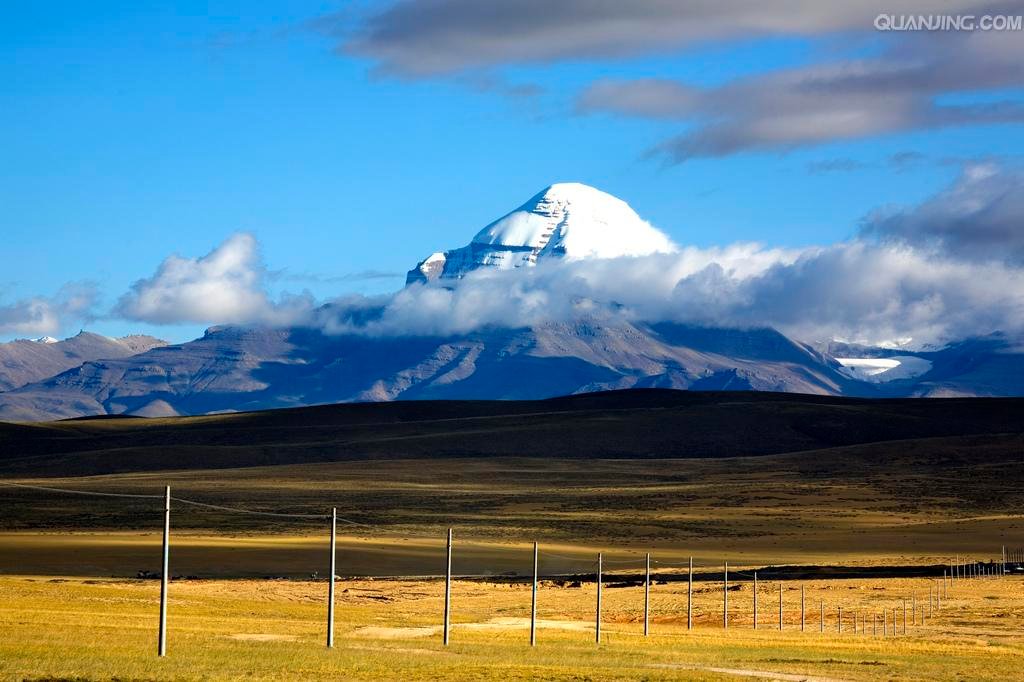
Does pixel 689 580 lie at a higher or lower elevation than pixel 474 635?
higher

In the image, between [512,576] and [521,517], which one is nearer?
[512,576]

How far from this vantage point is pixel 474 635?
60.0 m

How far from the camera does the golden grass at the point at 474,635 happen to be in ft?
139

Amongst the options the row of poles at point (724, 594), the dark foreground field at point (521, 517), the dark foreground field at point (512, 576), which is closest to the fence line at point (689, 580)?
the row of poles at point (724, 594)

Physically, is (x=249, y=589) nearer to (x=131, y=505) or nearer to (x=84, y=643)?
(x=84, y=643)

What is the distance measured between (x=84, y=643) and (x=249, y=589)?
32.6m

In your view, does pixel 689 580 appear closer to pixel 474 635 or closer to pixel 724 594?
pixel 724 594

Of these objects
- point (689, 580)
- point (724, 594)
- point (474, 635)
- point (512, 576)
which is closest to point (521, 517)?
point (512, 576)

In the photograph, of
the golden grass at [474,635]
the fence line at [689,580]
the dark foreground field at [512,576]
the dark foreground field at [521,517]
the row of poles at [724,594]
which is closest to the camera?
the golden grass at [474,635]

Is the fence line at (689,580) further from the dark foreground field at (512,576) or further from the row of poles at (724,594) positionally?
the dark foreground field at (512,576)

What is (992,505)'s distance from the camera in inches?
5901

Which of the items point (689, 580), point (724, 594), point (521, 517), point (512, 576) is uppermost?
point (521, 517)

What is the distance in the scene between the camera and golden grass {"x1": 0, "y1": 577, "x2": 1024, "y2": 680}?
139 feet

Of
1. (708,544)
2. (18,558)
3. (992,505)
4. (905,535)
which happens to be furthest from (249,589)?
(992,505)
